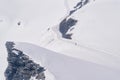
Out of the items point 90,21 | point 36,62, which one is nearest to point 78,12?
point 90,21

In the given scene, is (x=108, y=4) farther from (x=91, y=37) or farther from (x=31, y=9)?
(x=31, y=9)

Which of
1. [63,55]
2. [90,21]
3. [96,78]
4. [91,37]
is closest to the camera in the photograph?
[96,78]

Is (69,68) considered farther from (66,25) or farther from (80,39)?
(66,25)

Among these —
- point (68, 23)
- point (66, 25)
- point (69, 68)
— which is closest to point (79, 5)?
point (66, 25)

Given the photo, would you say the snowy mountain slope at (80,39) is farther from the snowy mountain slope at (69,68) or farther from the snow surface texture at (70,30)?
the snowy mountain slope at (69,68)

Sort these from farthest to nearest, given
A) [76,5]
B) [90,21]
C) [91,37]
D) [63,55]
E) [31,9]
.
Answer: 1. [31,9]
2. [76,5]
3. [90,21]
4. [91,37]
5. [63,55]

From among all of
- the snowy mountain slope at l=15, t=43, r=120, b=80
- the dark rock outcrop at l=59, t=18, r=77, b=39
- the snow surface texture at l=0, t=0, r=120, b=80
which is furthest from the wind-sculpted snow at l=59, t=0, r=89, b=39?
the snowy mountain slope at l=15, t=43, r=120, b=80
